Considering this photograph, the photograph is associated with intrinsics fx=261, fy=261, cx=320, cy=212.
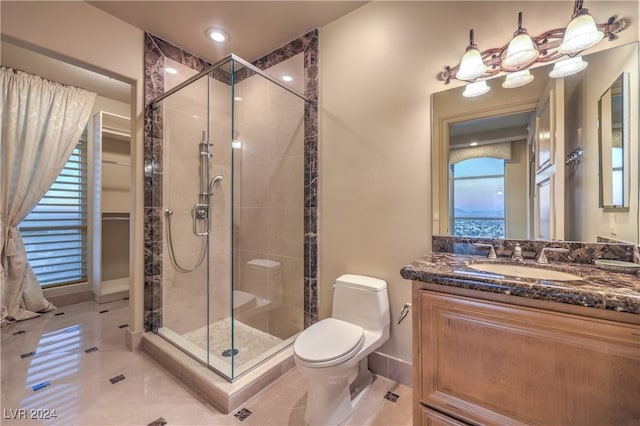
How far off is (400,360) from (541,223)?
1228mm

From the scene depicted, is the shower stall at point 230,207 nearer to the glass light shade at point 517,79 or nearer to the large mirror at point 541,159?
the large mirror at point 541,159

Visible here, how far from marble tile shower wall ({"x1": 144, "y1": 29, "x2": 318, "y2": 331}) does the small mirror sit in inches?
65.9

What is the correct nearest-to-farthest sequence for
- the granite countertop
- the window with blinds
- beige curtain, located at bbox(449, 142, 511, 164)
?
the granite countertop → beige curtain, located at bbox(449, 142, 511, 164) → the window with blinds

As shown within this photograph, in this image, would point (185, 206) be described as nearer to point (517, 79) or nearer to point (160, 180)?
point (160, 180)

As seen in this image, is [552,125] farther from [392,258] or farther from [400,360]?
[400,360]

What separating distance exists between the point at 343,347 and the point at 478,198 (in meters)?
1.19

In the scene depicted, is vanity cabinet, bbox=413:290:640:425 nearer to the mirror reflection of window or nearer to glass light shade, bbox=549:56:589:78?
the mirror reflection of window

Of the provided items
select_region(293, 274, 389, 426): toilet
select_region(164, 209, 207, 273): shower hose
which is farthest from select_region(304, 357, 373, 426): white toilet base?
select_region(164, 209, 207, 273): shower hose

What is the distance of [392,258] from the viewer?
1831 millimetres

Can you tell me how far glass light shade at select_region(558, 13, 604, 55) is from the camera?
1184mm

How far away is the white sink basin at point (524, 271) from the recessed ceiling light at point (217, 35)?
256 centimetres

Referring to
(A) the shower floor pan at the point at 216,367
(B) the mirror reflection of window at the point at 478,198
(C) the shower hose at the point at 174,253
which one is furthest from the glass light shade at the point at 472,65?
(C) the shower hose at the point at 174,253

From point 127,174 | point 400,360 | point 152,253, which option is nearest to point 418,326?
point 400,360

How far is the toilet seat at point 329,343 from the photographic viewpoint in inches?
53.1
